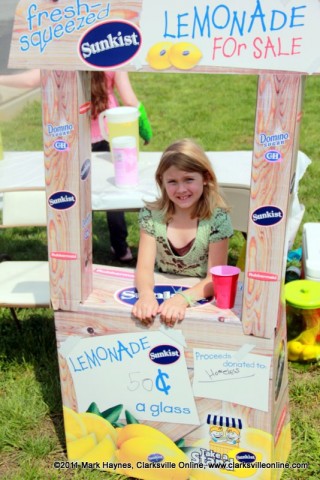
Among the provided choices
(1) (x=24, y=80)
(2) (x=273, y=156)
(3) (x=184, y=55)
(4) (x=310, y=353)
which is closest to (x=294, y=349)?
(4) (x=310, y=353)

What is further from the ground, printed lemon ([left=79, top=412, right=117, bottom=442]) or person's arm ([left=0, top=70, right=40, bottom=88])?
person's arm ([left=0, top=70, right=40, bottom=88])

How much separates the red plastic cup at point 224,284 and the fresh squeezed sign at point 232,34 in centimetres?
70

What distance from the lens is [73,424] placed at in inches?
102

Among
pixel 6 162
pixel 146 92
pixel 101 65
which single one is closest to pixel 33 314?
pixel 6 162

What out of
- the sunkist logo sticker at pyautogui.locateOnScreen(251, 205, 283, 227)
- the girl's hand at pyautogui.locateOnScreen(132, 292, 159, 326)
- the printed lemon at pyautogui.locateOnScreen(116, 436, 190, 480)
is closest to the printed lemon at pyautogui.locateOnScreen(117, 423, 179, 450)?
the printed lemon at pyautogui.locateOnScreen(116, 436, 190, 480)

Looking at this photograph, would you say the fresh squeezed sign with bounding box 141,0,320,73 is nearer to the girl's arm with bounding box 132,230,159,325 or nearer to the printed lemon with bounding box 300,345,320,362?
the girl's arm with bounding box 132,230,159,325

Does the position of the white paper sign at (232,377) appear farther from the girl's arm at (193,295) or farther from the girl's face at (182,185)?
the girl's face at (182,185)

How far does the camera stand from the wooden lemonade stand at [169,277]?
1960mm

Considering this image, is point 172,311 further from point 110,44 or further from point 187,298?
point 110,44

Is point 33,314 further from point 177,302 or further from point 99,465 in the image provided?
point 177,302

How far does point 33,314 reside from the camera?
382cm

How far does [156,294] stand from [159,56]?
89cm

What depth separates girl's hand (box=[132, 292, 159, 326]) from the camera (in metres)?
2.30

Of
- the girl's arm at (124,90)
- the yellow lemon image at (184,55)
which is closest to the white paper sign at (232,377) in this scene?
the yellow lemon image at (184,55)
